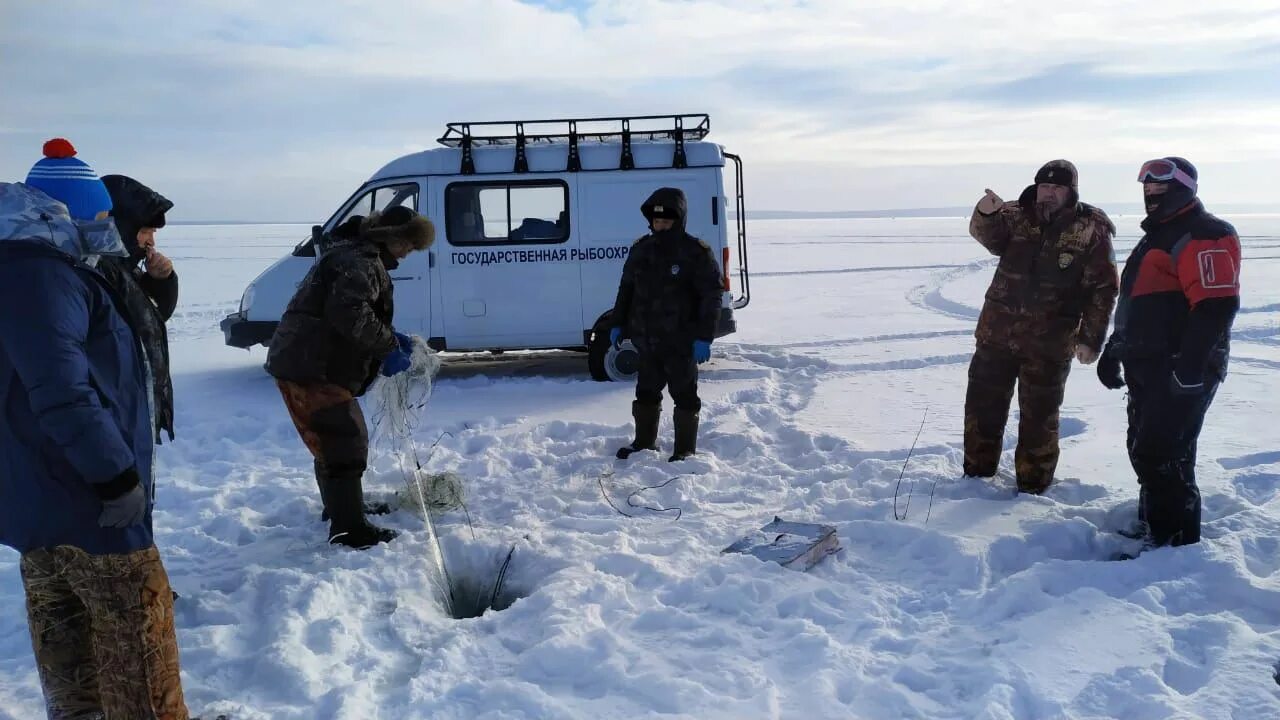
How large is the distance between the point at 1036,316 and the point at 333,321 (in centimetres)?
359

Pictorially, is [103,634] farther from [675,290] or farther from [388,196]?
[388,196]

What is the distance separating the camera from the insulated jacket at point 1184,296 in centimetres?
389

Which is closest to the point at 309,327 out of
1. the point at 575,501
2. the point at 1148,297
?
the point at 575,501

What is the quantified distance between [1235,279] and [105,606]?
4.38 m

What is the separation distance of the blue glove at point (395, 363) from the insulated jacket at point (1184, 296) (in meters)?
3.40

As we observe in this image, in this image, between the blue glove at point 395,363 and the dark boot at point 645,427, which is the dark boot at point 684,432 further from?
the blue glove at point 395,363

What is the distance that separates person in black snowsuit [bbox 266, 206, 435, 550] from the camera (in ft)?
13.7

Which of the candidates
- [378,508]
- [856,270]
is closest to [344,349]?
[378,508]

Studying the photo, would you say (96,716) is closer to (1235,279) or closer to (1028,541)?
(1028,541)

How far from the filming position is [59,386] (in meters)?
2.17

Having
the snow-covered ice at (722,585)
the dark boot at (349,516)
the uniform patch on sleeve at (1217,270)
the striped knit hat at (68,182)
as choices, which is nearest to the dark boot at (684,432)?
the snow-covered ice at (722,585)

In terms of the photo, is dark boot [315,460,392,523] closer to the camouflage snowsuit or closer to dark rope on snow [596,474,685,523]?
dark rope on snow [596,474,685,523]

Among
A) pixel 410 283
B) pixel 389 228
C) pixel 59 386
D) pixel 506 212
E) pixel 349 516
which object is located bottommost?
pixel 349 516

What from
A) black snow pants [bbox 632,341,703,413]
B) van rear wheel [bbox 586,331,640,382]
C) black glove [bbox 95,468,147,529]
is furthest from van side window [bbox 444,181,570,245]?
black glove [bbox 95,468,147,529]
